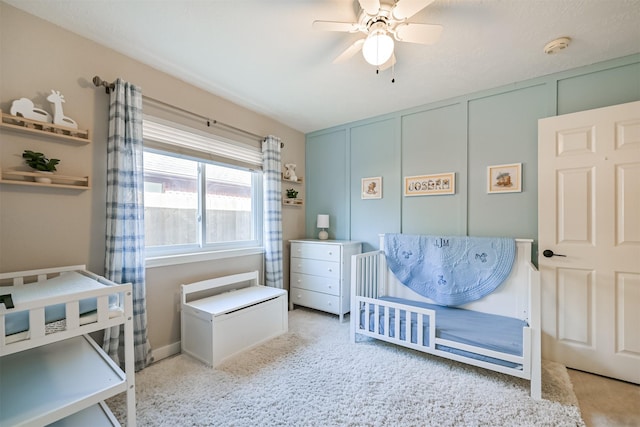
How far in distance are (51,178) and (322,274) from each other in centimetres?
247

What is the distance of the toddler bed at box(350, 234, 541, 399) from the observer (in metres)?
1.83

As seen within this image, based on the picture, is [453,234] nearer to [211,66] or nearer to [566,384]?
[566,384]

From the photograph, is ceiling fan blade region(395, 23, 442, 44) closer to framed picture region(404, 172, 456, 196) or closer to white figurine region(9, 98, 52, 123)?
framed picture region(404, 172, 456, 196)

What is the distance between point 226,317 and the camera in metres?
2.19

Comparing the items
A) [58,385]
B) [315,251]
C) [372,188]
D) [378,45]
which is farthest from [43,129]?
[372,188]

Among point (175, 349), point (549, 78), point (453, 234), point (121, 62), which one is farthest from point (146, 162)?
point (549, 78)

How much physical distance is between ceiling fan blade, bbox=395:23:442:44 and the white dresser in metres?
2.04

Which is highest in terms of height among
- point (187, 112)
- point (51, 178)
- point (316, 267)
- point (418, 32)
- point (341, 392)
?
point (418, 32)

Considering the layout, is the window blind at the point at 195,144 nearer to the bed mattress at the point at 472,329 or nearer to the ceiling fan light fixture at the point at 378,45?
the ceiling fan light fixture at the point at 378,45

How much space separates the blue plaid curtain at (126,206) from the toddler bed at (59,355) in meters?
0.35

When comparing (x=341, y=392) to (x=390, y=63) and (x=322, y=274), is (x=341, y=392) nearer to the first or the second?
(x=322, y=274)

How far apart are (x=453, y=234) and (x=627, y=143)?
4.55 ft

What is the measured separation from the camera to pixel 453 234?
276cm

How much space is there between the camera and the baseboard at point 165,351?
218cm
